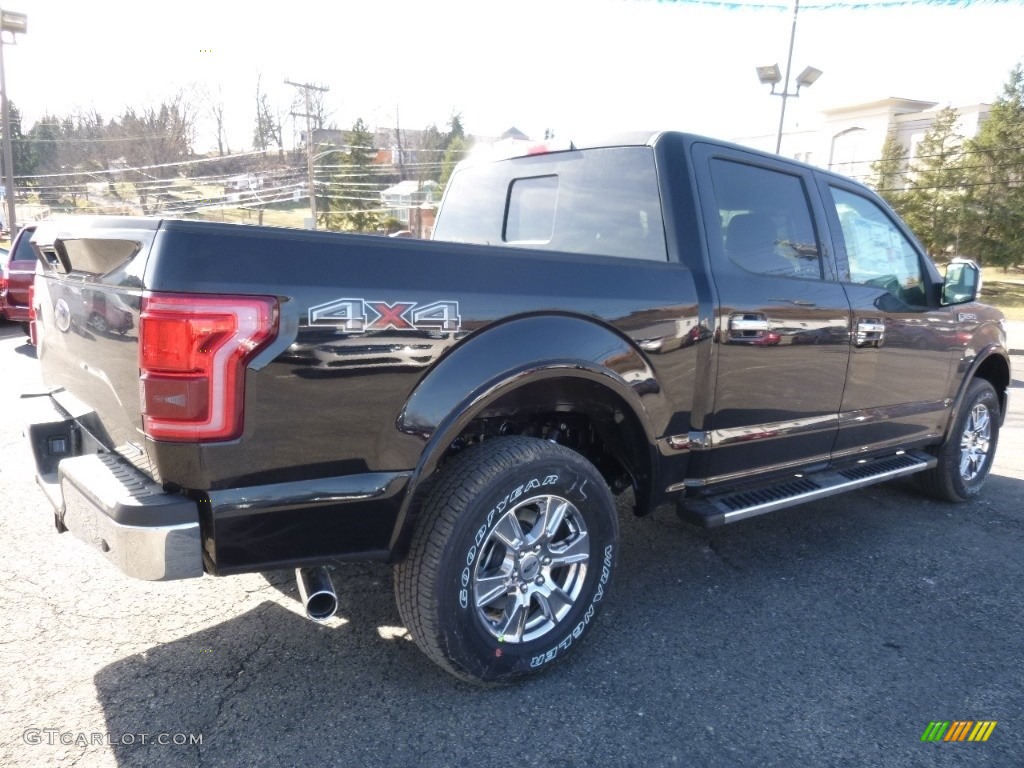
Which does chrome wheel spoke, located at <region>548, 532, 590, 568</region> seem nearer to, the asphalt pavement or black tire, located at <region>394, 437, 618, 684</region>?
black tire, located at <region>394, 437, 618, 684</region>

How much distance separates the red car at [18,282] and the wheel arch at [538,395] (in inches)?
431

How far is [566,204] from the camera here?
358cm

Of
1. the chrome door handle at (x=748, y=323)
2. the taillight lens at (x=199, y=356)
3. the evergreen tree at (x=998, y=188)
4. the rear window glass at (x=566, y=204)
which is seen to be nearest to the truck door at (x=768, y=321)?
the chrome door handle at (x=748, y=323)

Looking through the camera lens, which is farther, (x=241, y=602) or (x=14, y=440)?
(x=14, y=440)

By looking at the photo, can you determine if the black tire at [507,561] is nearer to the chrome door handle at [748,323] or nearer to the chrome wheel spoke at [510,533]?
the chrome wheel spoke at [510,533]

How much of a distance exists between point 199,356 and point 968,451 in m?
4.88

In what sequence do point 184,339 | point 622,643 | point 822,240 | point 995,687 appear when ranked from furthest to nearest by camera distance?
point 822,240 < point 622,643 < point 995,687 < point 184,339

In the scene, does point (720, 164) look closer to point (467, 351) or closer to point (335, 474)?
point (467, 351)

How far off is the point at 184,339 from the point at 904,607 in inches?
125

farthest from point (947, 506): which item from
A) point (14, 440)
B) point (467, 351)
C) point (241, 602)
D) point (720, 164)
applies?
point (14, 440)

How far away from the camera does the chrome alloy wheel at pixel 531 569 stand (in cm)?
263

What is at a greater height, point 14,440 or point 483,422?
point 483,422

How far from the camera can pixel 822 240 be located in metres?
3.81

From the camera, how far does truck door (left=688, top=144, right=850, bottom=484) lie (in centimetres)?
323
